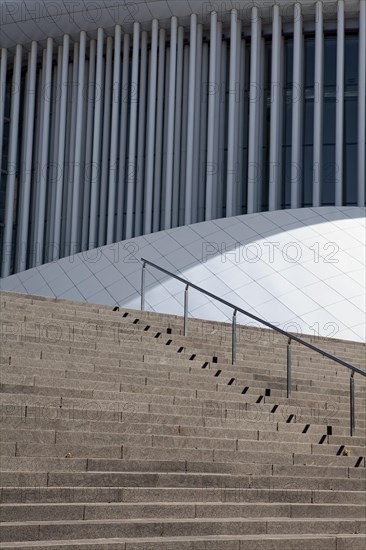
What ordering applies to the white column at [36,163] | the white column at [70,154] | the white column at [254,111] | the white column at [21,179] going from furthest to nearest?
1. the white column at [21,179]
2. the white column at [36,163]
3. the white column at [70,154]
4. the white column at [254,111]

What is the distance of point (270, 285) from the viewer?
2139 cm

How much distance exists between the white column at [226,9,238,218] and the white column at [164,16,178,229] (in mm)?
1560

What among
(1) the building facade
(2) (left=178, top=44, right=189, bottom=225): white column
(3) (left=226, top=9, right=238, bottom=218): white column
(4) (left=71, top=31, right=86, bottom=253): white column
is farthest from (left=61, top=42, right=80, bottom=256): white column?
(3) (left=226, top=9, right=238, bottom=218): white column

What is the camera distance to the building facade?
1053 inches

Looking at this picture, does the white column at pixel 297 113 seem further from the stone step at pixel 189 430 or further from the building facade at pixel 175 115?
the stone step at pixel 189 430

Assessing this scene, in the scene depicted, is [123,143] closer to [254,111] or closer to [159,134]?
[159,134]

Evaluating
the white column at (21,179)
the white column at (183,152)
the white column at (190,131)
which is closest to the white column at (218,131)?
the white column at (190,131)

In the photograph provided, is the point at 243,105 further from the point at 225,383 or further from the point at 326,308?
the point at 225,383

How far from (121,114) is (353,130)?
6.75 m

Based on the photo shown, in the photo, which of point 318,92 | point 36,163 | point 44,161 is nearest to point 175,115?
point 318,92

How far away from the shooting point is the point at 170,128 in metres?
27.0

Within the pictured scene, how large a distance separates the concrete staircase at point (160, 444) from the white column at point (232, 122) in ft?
44.6

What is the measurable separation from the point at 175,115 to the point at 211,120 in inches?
43.4

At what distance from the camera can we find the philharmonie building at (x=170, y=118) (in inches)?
1049
